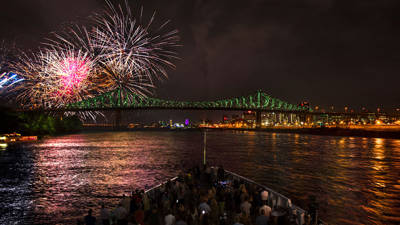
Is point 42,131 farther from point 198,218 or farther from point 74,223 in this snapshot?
point 198,218

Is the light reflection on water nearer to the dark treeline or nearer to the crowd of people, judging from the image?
the crowd of people

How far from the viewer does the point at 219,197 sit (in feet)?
48.5

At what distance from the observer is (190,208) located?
1325cm

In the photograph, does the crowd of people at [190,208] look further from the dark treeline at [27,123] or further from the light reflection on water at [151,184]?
the dark treeline at [27,123]

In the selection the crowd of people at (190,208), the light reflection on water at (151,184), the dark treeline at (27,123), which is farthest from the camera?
the dark treeline at (27,123)

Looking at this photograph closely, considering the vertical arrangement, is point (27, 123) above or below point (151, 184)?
above

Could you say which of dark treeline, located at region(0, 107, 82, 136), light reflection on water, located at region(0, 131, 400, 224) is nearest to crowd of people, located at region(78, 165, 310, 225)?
light reflection on water, located at region(0, 131, 400, 224)

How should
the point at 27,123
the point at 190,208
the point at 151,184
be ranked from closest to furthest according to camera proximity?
1. the point at 190,208
2. the point at 151,184
3. the point at 27,123

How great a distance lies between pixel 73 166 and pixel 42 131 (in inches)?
3191

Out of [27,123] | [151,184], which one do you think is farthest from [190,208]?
[27,123]

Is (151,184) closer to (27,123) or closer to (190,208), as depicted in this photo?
(190,208)

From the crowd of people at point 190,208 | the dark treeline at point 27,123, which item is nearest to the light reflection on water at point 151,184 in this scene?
the crowd of people at point 190,208

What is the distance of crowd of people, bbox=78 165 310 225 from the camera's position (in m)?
11.0

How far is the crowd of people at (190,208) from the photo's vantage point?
11.0 m
